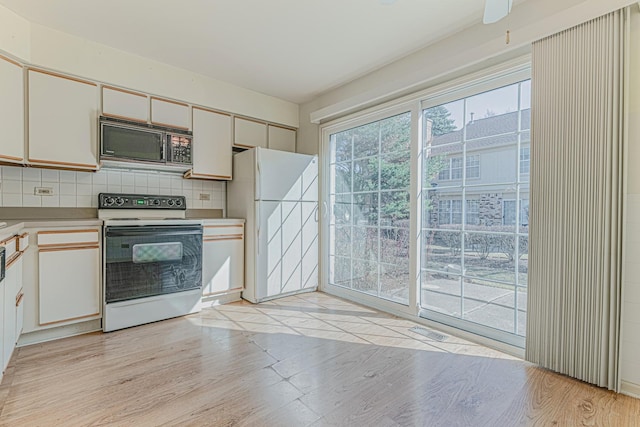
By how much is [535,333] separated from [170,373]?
7.73 feet

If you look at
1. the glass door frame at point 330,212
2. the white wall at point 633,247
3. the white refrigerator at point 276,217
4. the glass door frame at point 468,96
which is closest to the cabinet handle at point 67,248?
the white refrigerator at point 276,217

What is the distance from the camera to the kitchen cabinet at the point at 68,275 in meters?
2.34

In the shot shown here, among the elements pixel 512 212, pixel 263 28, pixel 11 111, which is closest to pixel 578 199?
pixel 512 212

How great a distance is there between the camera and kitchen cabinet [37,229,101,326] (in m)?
2.34

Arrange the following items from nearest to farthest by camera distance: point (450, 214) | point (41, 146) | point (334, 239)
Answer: point (41, 146) < point (450, 214) < point (334, 239)

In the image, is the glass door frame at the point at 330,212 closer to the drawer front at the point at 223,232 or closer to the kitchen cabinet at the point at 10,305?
the drawer front at the point at 223,232

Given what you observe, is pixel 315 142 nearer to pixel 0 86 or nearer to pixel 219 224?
pixel 219 224

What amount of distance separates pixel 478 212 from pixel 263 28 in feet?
7.34

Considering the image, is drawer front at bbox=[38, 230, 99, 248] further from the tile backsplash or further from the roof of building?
the roof of building

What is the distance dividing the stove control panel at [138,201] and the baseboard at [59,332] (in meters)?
1.04

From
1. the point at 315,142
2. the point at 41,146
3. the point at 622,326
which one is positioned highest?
the point at 315,142

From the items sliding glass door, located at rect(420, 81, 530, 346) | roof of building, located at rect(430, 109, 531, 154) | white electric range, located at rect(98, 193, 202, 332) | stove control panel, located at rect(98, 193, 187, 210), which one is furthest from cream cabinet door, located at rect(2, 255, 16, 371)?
roof of building, located at rect(430, 109, 531, 154)

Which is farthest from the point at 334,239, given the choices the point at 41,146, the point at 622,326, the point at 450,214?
the point at 41,146

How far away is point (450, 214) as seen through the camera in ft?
8.80
